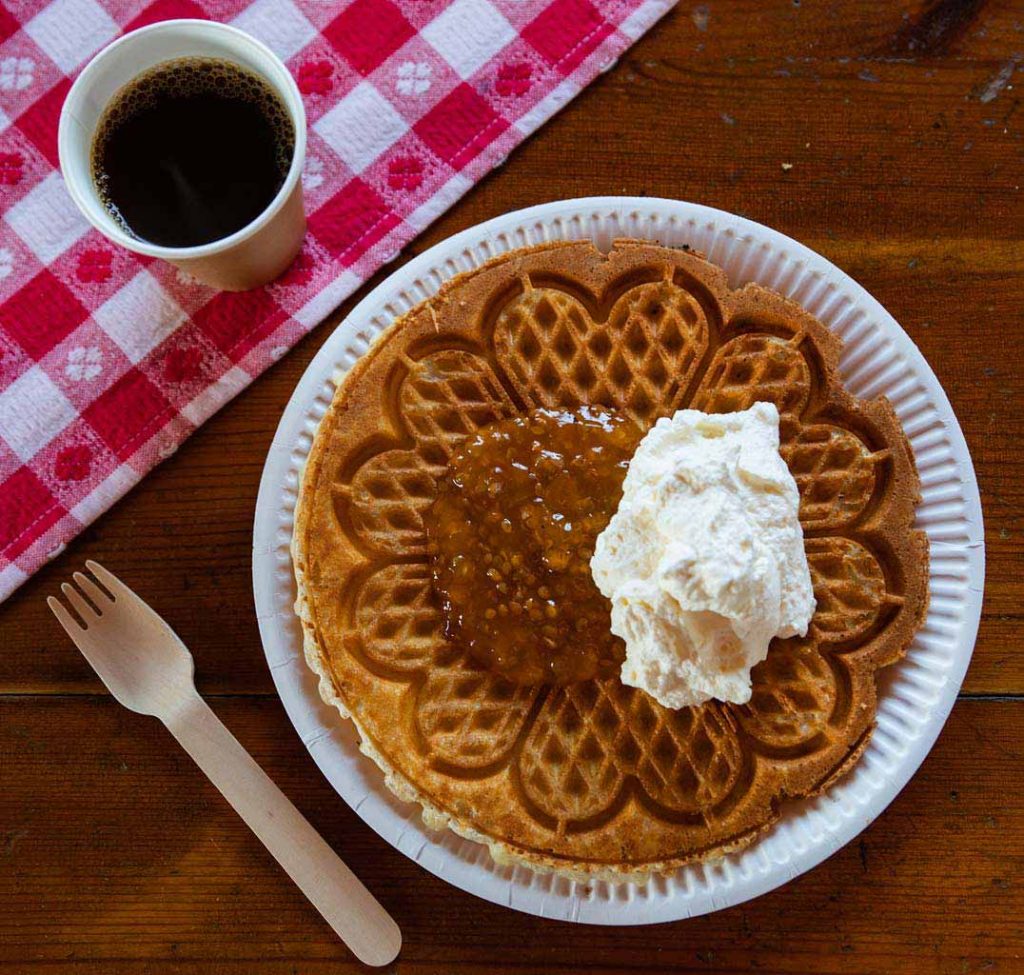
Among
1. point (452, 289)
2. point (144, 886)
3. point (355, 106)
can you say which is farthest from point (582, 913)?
point (355, 106)

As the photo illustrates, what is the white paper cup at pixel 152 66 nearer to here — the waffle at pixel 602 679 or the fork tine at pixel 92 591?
the waffle at pixel 602 679

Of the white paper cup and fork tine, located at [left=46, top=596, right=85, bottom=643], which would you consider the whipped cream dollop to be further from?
fork tine, located at [left=46, top=596, right=85, bottom=643]

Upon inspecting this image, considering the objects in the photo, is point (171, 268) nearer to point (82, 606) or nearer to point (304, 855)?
point (82, 606)

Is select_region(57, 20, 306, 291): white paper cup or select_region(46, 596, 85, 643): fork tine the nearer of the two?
select_region(57, 20, 306, 291): white paper cup

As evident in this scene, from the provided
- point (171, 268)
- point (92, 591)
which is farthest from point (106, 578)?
point (171, 268)

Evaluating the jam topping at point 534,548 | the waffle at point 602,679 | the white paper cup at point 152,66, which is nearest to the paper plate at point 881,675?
the waffle at point 602,679

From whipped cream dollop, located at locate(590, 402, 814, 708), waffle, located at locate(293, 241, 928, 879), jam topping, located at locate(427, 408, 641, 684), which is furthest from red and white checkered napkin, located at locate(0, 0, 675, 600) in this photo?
whipped cream dollop, located at locate(590, 402, 814, 708)

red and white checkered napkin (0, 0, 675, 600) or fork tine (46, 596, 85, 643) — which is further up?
red and white checkered napkin (0, 0, 675, 600)
